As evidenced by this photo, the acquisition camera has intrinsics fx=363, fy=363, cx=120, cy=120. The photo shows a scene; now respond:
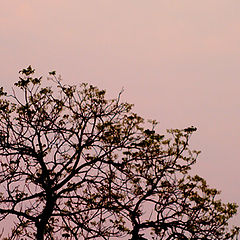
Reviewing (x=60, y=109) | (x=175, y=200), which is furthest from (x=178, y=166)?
(x=60, y=109)

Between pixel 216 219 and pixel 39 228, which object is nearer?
pixel 39 228

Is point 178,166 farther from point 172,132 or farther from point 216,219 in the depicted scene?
point 216,219

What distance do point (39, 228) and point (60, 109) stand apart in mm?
4190

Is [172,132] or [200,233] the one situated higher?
[172,132]

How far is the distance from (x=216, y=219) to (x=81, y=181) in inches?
228

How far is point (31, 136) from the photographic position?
12.7 metres

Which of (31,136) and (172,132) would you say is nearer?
(31,136)

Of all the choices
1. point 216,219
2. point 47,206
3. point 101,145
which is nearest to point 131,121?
point 101,145

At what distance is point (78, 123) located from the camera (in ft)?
43.6

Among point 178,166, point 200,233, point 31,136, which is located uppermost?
point 31,136

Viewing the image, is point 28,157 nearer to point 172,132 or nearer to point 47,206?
point 47,206

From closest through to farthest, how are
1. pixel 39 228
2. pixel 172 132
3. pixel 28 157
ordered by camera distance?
pixel 39 228
pixel 28 157
pixel 172 132

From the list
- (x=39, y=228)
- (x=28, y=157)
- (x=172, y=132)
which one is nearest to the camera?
(x=39, y=228)

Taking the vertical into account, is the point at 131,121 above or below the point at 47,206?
above
